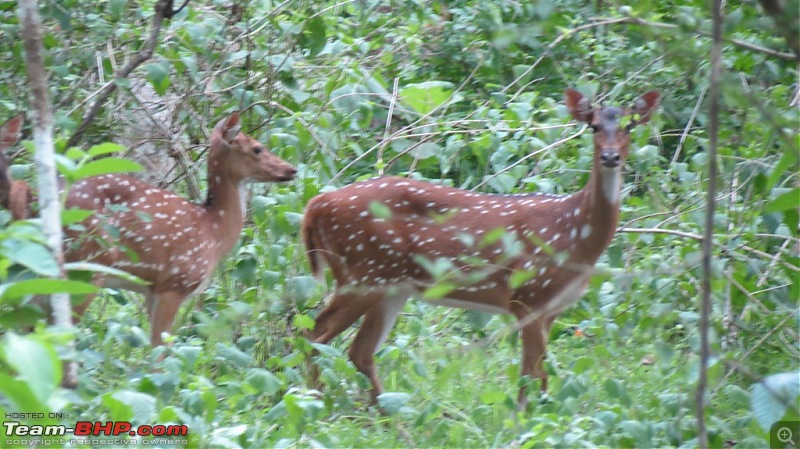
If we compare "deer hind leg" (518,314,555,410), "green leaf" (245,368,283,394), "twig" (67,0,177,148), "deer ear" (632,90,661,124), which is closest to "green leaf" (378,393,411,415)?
"green leaf" (245,368,283,394)

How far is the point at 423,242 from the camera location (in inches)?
246

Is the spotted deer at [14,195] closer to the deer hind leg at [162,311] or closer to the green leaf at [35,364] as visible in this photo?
the deer hind leg at [162,311]

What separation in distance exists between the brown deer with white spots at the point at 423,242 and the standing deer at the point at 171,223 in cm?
64

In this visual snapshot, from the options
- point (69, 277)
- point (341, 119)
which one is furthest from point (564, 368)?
point (69, 277)

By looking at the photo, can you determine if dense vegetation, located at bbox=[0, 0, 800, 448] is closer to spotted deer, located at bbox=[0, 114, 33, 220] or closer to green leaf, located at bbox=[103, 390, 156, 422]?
green leaf, located at bbox=[103, 390, 156, 422]

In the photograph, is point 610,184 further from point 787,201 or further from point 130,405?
point 130,405

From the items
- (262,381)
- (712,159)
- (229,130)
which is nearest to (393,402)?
(262,381)

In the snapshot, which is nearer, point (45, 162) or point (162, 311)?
point (45, 162)

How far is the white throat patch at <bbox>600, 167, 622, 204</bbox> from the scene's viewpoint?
5.86m

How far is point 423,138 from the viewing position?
7430mm

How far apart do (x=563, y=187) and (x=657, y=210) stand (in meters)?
0.77

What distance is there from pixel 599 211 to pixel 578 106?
0.63m

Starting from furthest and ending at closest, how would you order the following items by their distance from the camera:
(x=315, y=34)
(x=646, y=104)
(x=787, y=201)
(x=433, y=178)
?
1. (x=433, y=178)
2. (x=315, y=34)
3. (x=646, y=104)
4. (x=787, y=201)

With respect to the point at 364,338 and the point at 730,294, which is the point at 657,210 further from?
the point at 364,338
